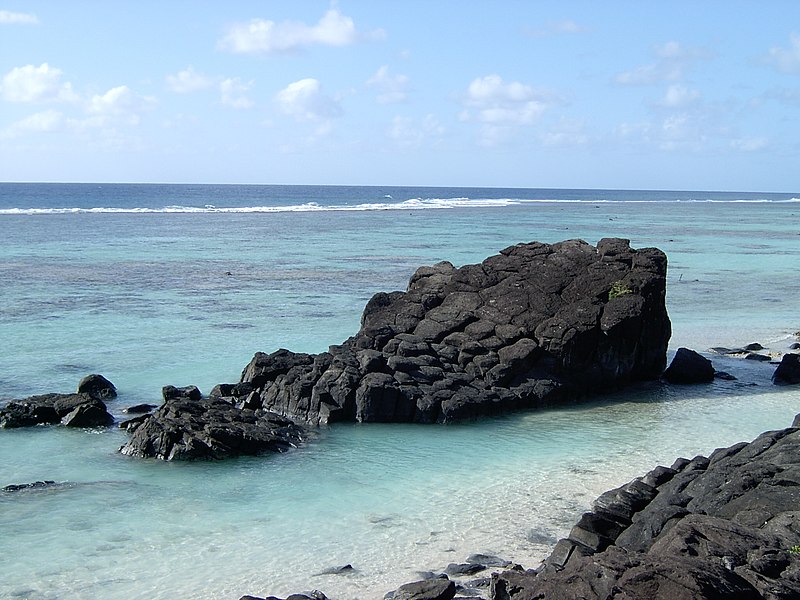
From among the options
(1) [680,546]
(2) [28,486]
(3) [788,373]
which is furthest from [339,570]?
(3) [788,373]

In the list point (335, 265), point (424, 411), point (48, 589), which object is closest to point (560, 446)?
point (424, 411)

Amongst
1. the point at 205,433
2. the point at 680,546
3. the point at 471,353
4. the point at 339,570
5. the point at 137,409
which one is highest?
the point at 680,546

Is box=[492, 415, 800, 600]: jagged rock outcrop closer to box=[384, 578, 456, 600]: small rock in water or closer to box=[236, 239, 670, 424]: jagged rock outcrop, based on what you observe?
box=[384, 578, 456, 600]: small rock in water

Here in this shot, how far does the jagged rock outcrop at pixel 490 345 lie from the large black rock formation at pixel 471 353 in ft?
0.10

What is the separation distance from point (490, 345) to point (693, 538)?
1258cm

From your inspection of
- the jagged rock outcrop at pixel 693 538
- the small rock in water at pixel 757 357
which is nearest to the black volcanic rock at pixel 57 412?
the jagged rock outcrop at pixel 693 538

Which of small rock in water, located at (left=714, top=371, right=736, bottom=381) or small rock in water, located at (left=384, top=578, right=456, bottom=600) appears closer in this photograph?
small rock in water, located at (left=384, top=578, right=456, bottom=600)

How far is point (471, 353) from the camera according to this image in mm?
22484

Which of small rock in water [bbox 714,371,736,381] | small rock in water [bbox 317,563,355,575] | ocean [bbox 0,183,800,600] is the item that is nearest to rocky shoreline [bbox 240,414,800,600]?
small rock in water [bbox 317,563,355,575]

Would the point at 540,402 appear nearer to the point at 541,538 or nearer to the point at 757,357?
the point at 541,538

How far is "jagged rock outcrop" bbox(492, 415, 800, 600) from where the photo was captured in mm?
9000

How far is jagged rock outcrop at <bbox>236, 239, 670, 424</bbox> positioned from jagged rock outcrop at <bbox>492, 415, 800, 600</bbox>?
6.69m

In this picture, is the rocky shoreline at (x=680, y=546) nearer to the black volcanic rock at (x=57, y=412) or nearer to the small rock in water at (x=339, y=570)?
the small rock in water at (x=339, y=570)

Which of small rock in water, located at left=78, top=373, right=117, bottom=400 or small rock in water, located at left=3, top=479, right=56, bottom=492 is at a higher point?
small rock in water, located at left=78, top=373, right=117, bottom=400
